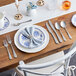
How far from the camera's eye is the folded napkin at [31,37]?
3.83 feet

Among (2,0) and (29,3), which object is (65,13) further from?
(2,0)

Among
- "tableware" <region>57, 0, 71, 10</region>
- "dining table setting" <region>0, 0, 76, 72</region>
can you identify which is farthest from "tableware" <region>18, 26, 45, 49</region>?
"tableware" <region>57, 0, 71, 10</region>

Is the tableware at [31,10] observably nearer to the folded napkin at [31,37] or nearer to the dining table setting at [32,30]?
the dining table setting at [32,30]

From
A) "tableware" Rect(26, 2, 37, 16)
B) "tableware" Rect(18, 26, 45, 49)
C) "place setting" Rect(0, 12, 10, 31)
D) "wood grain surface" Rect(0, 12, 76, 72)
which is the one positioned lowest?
"wood grain surface" Rect(0, 12, 76, 72)

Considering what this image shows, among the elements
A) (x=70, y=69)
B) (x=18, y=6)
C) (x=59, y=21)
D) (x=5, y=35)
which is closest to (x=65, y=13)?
(x=59, y=21)

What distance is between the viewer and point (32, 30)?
1229 millimetres

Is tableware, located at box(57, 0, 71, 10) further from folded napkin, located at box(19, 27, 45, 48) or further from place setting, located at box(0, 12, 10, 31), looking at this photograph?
place setting, located at box(0, 12, 10, 31)

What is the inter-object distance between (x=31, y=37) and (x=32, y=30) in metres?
0.06

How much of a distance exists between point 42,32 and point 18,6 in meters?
0.31

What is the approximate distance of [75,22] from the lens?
1278mm

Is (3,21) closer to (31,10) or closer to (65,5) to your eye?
(31,10)

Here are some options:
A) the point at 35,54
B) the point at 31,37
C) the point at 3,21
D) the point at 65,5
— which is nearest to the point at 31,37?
the point at 31,37

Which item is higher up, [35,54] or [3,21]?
[3,21]

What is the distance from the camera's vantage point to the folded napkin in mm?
1168
